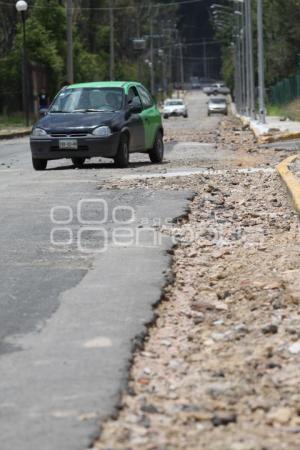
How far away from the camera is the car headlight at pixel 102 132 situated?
19766mm

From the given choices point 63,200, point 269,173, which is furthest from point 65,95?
point 63,200

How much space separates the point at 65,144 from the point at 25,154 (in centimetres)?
810

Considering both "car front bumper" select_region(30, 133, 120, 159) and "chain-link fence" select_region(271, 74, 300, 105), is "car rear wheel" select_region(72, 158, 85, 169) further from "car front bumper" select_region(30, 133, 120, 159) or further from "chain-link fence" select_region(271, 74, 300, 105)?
"chain-link fence" select_region(271, 74, 300, 105)

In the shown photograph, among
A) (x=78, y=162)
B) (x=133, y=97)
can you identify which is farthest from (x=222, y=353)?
(x=133, y=97)

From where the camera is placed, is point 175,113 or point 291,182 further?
point 175,113

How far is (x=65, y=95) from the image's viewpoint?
21.3m

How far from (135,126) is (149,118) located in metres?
1.10

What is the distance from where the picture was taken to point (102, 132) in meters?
19.8

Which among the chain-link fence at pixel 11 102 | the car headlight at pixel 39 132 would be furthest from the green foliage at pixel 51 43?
the car headlight at pixel 39 132

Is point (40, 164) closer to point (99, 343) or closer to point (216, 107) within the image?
point (99, 343)

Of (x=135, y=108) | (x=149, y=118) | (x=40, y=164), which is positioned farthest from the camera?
(x=149, y=118)

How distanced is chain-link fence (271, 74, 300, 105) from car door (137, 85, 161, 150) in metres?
37.0

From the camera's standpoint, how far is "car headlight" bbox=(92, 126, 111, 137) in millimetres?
19766

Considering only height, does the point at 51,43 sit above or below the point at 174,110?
above
